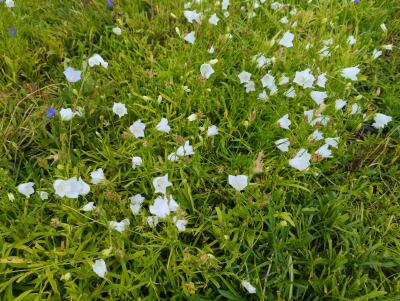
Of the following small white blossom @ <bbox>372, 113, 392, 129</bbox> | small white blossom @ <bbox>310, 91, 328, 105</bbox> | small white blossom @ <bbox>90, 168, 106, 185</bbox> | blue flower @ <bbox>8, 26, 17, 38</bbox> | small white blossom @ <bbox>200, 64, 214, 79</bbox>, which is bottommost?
small white blossom @ <bbox>372, 113, 392, 129</bbox>

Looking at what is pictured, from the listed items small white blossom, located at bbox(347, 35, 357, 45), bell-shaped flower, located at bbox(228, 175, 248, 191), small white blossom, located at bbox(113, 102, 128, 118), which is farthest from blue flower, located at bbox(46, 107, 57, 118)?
small white blossom, located at bbox(347, 35, 357, 45)

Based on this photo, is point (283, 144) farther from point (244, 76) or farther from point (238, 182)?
point (244, 76)

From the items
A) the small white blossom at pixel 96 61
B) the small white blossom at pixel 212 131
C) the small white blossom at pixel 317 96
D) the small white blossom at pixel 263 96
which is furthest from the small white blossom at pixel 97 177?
the small white blossom at pixel 317 96

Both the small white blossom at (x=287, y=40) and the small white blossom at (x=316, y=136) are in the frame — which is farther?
the small white blossom at (x=287, y=40)

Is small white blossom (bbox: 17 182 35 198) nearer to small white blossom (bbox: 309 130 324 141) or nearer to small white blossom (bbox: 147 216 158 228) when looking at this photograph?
small white blossom (bbox: 147 216 158 228)

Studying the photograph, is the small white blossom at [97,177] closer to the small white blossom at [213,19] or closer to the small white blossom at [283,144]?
the small white blossom at [283,144]

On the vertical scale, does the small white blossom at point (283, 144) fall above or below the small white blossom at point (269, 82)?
below

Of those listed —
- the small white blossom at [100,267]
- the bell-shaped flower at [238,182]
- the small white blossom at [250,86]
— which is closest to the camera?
the small white blossom at [100,267]

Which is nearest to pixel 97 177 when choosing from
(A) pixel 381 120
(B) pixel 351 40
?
(A) pixel 381 120
